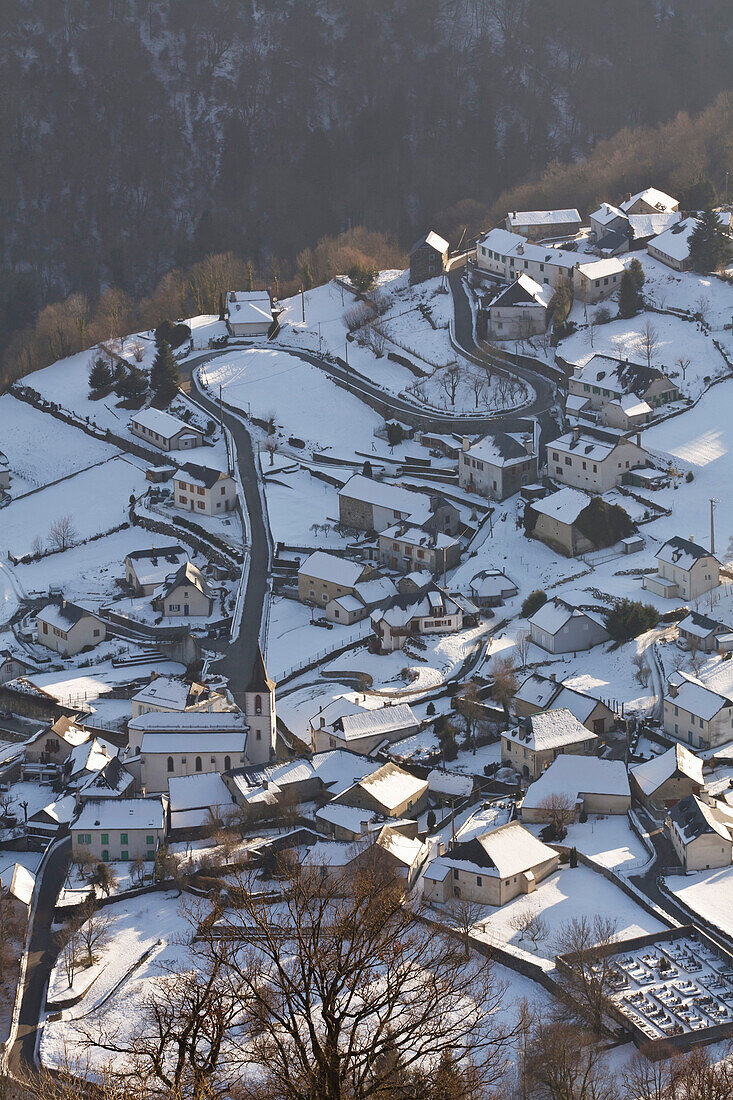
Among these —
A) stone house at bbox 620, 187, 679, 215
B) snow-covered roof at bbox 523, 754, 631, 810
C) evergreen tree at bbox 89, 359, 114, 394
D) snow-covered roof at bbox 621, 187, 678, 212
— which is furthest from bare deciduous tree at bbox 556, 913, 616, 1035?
snow-covered roof at bbox 621, 187, 678, 212

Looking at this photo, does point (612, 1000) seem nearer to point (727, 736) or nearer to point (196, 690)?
point (727, 736)

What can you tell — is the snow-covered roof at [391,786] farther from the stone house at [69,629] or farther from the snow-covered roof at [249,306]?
the snow-covered roof at [249,306]

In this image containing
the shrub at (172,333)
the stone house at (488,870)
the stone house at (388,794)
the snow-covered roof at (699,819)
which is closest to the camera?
the stone house at (488,870)

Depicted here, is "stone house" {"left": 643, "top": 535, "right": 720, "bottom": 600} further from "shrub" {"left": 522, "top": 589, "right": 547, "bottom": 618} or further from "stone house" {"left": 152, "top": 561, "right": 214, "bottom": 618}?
"stone house" {"left": 152, "top": 561, "right": 214, "bottom": 618}

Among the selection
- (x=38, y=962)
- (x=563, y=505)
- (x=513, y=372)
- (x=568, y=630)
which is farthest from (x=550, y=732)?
(x=513, y=372)

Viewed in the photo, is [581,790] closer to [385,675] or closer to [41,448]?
[385,675]

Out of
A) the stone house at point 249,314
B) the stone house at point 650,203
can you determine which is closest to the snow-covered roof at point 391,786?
the stone house at point 249,314
